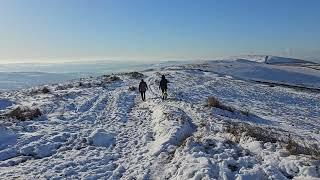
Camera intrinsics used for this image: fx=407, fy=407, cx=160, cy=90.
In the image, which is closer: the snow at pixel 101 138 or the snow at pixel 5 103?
the snow at pixel 101 138

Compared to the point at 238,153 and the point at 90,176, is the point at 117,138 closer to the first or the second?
the point at 90,176

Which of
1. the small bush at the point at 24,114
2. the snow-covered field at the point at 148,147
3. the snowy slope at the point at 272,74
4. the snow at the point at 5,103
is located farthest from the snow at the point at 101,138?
the snowy slope at the point at 272,74

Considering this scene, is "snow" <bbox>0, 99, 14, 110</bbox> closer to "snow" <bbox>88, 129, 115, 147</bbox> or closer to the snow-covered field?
the snow-covered field

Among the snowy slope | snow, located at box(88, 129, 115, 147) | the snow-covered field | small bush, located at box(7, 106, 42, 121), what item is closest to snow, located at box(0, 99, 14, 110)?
the snow-covered field

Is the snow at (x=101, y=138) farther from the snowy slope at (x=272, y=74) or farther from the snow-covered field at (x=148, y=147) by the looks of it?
the snowy slope at (x=272, y=74)

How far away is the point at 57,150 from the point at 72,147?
62cm

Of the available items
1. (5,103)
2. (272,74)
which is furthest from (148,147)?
(272,74)

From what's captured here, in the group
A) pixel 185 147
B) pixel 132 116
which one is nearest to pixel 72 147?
pixel 185 147

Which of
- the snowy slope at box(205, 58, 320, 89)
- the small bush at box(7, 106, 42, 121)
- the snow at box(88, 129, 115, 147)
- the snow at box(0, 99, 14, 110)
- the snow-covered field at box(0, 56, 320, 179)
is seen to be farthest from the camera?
the snowy slope at box(205, 58, 320, 89)

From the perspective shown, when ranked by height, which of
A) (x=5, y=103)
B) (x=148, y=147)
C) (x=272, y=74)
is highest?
(x=148, y=147)

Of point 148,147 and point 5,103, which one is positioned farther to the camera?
point 5,103

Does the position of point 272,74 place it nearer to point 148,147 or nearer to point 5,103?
point 5,103

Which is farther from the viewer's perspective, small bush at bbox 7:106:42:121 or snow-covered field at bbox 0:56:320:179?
small bush at bbox 7:106:42:121


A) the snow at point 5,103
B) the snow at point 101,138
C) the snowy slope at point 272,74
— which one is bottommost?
the snowy slope at point 272,74
